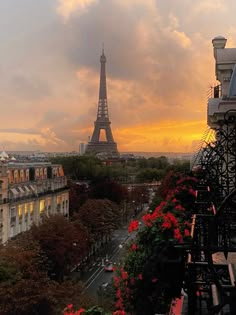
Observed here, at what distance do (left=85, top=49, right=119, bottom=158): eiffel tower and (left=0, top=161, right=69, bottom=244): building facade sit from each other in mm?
94170

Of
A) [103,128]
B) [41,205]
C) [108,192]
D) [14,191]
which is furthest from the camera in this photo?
[103,128]

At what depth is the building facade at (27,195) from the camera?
43844 mm

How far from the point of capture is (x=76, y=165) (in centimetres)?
9669

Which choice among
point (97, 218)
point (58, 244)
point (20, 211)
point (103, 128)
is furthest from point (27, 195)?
point (103, 128)

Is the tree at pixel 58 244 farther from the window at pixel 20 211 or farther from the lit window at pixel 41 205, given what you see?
the lit window at pixel 41 205

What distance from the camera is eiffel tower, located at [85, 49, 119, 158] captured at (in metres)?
154

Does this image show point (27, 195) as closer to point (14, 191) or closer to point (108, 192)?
point (14, 191)

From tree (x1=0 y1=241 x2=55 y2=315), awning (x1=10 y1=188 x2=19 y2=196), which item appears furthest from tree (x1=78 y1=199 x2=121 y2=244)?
tree (x1=0 y1=241 x2=55 y2=315)

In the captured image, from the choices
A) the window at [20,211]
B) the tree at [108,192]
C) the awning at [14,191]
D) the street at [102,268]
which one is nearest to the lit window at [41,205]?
the window at [20,211]

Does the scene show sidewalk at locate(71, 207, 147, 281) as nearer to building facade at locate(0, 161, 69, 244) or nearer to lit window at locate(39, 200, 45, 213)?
building facade at locate(0, 161, 69, 244)

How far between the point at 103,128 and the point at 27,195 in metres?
114

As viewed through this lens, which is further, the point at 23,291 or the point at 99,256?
the point at 99,256

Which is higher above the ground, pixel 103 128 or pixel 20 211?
pixel 103 128

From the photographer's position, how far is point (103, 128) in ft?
531
